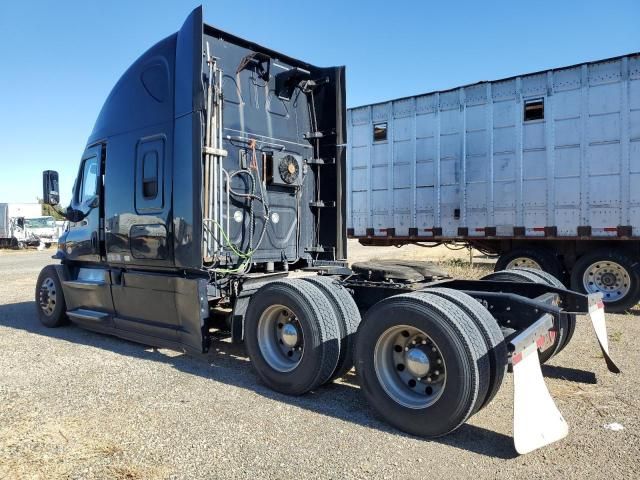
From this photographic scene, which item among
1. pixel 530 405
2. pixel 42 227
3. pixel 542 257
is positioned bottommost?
pixel 530 405

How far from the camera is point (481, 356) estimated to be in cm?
344

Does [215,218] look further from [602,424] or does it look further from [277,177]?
[602,424]

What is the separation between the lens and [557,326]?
14.6 ft

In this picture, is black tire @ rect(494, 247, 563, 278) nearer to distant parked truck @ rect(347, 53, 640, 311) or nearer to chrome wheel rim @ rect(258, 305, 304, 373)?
distant parked truck @ rect(347, 53, 640, 311)

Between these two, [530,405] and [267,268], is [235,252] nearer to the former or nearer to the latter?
[267,268]

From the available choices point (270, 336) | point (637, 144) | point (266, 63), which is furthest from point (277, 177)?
point (637, 144)

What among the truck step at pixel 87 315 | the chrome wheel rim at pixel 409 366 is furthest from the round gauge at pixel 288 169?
the truck step at pixel 87 315

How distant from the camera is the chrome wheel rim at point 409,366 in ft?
12.3

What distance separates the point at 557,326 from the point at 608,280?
215 inches

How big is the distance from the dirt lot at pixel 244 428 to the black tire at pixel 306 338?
150 millimetres

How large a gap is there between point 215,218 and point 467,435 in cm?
312

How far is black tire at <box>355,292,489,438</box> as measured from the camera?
3.41 m

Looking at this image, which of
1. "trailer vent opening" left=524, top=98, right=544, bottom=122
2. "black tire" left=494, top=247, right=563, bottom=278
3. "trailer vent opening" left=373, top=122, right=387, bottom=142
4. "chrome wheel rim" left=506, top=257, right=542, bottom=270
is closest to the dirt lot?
"black tire" left=494, top=247, right=563, bottom=278

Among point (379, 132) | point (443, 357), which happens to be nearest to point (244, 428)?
point (443, 357)
